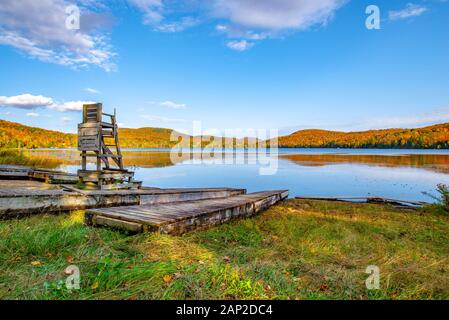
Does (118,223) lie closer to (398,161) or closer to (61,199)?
(61,199)

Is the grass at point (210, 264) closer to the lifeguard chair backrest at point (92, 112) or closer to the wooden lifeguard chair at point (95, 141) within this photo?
the wooden lifeguard chair at point (95, 141)

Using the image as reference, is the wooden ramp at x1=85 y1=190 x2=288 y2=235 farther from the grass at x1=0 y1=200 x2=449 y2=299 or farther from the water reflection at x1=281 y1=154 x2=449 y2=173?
the water reflection at x1=281 y1=154 x2=449 y2=173

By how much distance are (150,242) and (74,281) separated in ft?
5.47

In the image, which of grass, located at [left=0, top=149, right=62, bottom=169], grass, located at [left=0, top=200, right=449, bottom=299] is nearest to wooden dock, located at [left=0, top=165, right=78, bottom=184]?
grass, located at [left=0, top=200, right=449, bottom=299]

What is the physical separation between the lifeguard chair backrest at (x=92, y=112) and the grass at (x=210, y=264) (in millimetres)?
5038

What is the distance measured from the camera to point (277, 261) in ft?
13.9

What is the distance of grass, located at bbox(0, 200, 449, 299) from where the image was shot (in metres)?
3.07

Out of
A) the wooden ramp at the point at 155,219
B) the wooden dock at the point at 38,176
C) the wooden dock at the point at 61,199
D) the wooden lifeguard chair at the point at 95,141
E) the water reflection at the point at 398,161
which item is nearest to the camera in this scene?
the wooden ramp at the point at 155,219

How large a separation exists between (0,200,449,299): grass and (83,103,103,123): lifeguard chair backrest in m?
5.04

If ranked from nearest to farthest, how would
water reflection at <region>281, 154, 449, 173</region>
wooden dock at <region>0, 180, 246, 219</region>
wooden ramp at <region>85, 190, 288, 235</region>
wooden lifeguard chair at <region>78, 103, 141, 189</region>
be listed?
wooden ramp at <region>85, 190, 288, 235</region> → wooden dock at <region>0, 180, 246, 219</region> → wooden lifeguard chair at <region>78, 103, 141, 189</region> → water reflection at <region>281, 154, 449, 173</region>

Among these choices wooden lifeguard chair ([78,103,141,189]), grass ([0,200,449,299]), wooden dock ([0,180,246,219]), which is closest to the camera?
grass ([0,200,449,299])

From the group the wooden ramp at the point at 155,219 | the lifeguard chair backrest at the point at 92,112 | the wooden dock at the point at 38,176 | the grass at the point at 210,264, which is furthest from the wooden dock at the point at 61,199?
the wooden dock at the point at 38,176

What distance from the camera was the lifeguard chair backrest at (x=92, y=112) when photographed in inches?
411
